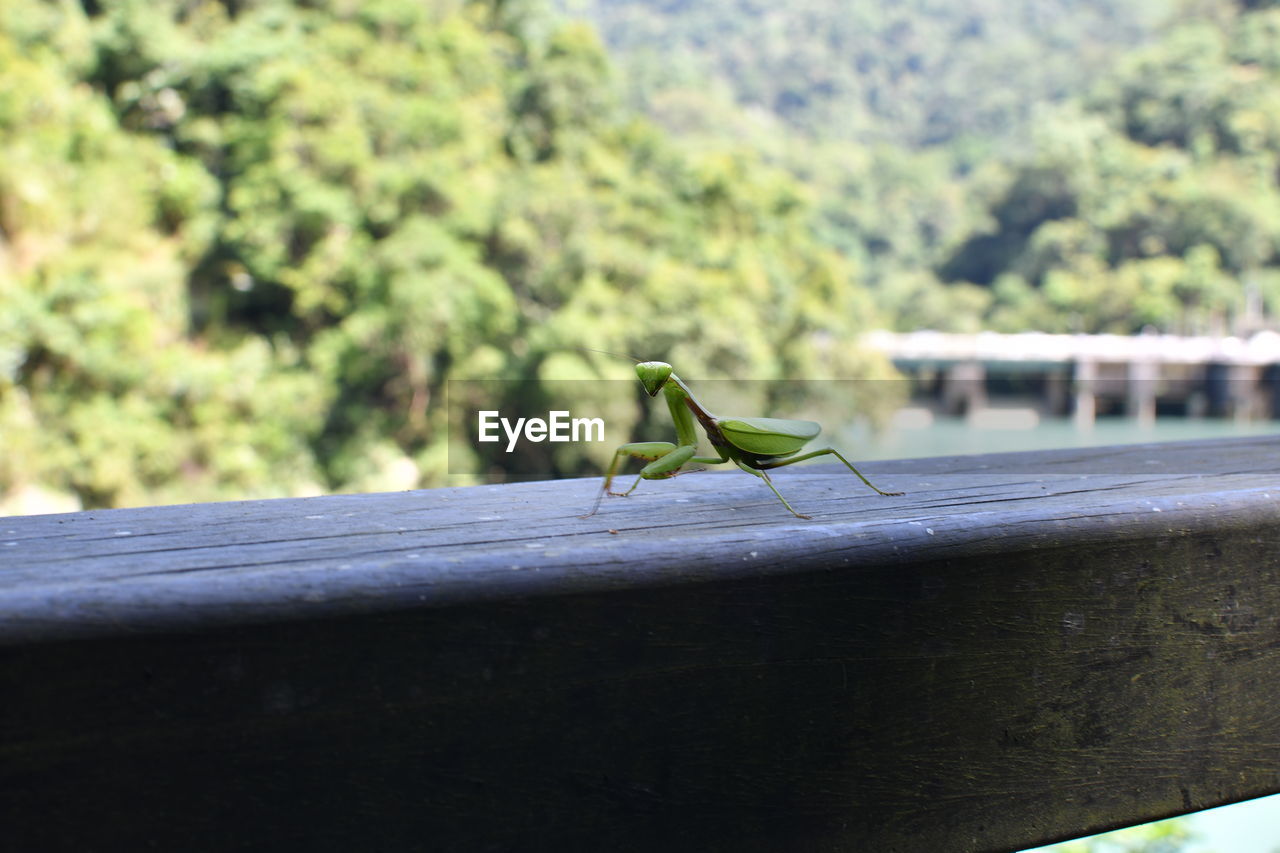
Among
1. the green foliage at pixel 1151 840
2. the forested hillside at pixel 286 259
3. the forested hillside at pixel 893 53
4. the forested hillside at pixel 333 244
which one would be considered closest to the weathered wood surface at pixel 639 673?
the green foliage at pixel 1151 840

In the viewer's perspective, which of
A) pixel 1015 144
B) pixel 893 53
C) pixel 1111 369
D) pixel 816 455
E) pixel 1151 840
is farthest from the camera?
pixel 893 53

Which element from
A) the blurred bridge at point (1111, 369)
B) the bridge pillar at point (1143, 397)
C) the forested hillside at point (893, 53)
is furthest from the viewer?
the forested hillside at point (893, 53)

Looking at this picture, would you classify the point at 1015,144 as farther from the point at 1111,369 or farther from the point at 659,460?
the point at 659,460

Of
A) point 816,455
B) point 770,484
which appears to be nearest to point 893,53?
point 816,455

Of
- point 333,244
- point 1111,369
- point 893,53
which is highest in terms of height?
point 893,53

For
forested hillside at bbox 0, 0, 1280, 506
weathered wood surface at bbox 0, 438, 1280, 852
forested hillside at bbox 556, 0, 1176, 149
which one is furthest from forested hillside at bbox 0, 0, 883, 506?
forested hillside at bbox 556, 0, 1176, 149

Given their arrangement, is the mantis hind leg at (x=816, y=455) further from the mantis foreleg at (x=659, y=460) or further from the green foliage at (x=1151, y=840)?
the green foliage at (x=1151, y=840)
